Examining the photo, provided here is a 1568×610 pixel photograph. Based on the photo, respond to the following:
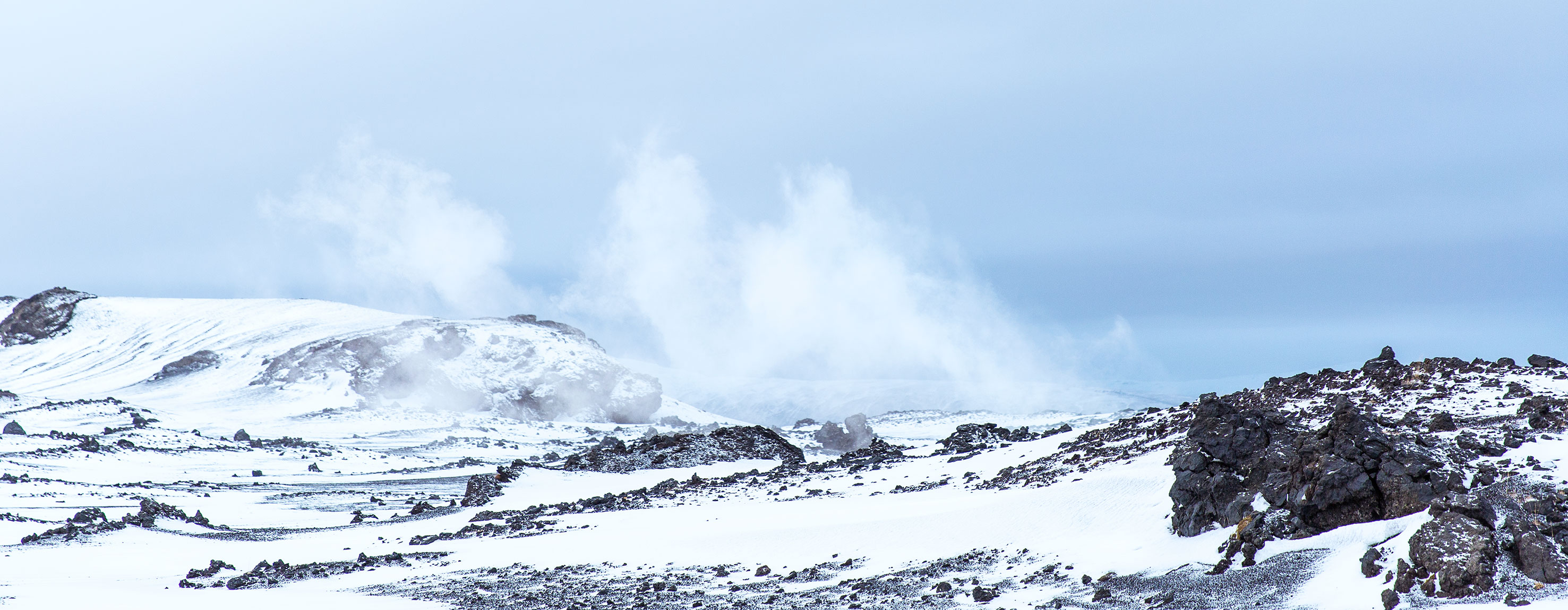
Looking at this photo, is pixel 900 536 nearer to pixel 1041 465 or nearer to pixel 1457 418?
pixel 1041 465

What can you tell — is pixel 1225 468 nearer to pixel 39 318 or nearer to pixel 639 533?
pixel 639 533

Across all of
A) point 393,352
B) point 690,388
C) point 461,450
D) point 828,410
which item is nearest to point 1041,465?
point 461,450

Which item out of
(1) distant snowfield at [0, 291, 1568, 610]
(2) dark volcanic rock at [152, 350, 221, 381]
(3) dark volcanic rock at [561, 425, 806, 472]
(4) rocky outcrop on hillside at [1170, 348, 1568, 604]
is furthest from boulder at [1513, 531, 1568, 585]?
(2) dark volcanic rock at [152, 350, 221, 381]

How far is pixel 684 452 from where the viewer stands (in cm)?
4106

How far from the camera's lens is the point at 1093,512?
666 inches

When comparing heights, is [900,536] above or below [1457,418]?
below

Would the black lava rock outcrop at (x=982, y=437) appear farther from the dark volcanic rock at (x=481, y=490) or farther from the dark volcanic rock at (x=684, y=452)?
the dark volcanic rock at (x=481, y=490)

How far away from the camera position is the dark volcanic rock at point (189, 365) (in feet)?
293

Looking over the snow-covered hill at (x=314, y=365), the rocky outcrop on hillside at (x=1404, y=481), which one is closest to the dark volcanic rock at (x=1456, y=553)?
the rocky outcrop on hillside at (x=1404, y=481)

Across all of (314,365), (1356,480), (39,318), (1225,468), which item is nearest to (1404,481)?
(1356,480)

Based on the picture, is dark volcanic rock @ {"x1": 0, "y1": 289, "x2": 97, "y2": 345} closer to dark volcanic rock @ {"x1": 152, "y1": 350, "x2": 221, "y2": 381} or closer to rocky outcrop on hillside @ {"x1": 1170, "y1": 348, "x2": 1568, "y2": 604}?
dark volcanic rock @ {"x1": 152, "y1": 350, "x2": 221, "y2": 381}

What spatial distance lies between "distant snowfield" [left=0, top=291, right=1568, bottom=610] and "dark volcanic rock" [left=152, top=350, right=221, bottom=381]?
33347 millimetres

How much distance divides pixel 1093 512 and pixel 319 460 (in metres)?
44.3

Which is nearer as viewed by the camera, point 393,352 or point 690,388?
point 393,352
